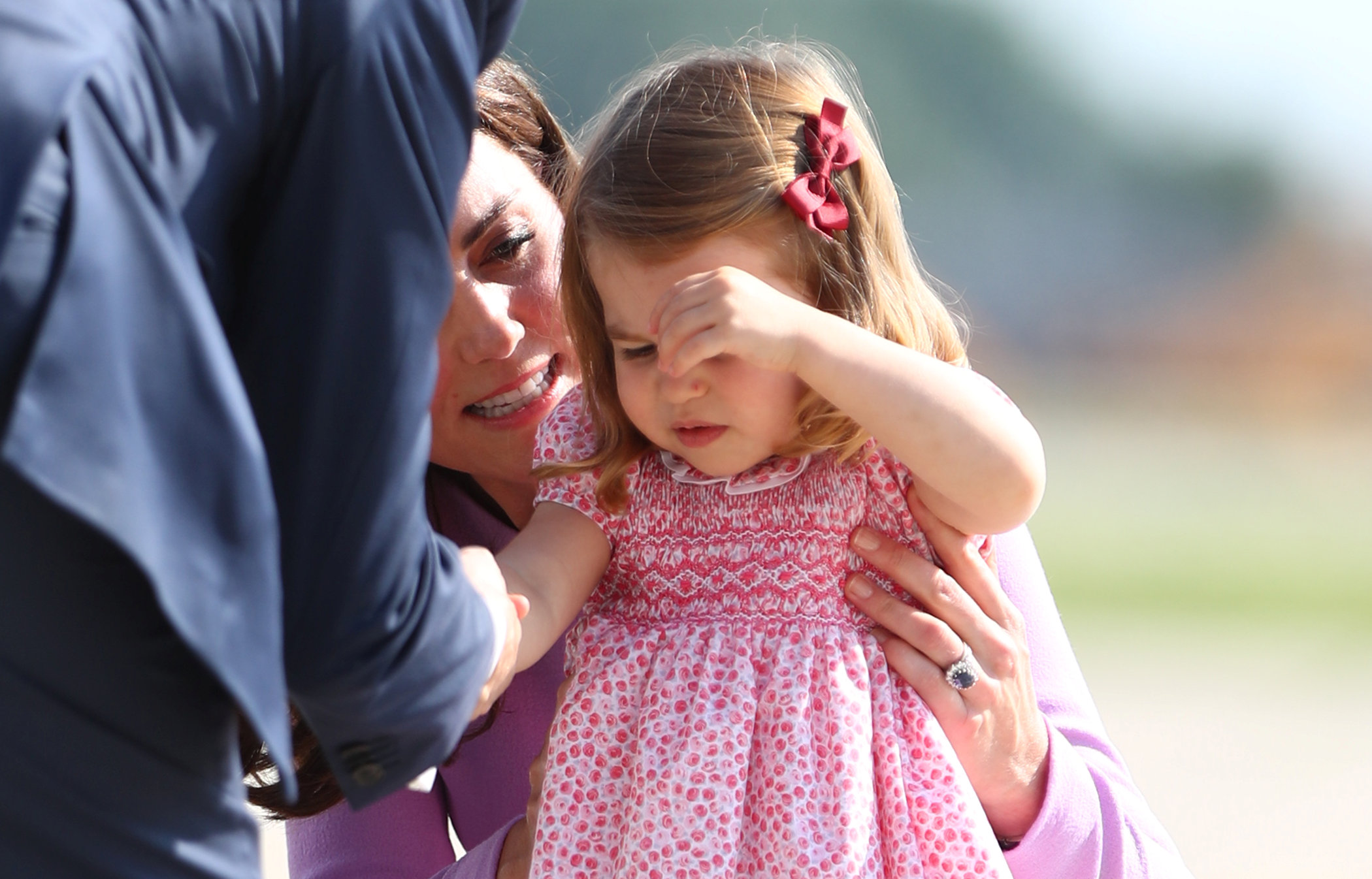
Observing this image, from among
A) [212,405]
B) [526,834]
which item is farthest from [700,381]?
[212,405]

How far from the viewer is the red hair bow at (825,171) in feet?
5.62

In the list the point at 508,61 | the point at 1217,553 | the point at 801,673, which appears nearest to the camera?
the point at 801,673

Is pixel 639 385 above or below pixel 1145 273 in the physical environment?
above

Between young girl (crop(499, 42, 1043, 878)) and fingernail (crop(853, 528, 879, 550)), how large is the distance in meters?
0.02

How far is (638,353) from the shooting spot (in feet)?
5.61

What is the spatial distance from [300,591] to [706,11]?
59.2 feet

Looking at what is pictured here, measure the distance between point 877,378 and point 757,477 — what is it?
0.81 feet

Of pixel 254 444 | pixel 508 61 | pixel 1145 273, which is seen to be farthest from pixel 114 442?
pixel 1145 273

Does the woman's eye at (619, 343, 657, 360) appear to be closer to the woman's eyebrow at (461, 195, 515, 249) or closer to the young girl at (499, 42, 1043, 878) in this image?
the young girl at (499, 42, 1043, 878)

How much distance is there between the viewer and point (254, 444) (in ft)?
2.83

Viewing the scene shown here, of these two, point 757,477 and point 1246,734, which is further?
point 1246,734

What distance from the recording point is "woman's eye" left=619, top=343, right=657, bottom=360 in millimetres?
1694

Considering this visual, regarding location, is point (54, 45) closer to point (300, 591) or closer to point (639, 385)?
point (300, 591)

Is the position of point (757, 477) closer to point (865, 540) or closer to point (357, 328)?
point (865, 540)
